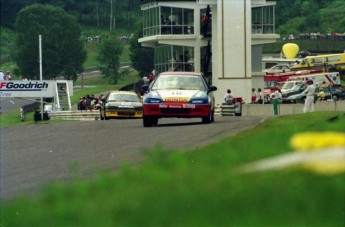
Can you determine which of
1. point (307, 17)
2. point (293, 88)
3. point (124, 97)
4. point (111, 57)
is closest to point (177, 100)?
point (124, 97)

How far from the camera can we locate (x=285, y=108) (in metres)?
53.4

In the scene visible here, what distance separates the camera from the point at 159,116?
29281 millimetres

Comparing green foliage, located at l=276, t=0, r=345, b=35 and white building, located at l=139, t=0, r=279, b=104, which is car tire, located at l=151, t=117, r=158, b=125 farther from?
green foliage, located at l=276, t=0, r=345, b=35

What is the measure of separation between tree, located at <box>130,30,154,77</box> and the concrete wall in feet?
170

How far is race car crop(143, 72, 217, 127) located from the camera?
2897 centimetres

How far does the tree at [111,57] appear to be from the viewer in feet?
335

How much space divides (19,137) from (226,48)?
4560 centimetres

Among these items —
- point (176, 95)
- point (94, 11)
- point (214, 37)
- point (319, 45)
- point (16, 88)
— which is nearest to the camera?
point (176, 95)

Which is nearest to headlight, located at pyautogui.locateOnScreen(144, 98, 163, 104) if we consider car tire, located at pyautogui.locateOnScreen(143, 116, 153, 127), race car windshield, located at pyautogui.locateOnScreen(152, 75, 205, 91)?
car tire, located at pyautogui.locateOnScreen(143, 116, 153, 127)

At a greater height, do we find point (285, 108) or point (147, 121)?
point (147, 121)

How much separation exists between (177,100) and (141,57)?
3115 inches

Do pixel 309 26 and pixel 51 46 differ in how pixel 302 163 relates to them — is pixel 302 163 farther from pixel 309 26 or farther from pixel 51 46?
pixel 309 26

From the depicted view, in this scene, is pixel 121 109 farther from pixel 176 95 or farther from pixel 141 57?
pixel 141 57

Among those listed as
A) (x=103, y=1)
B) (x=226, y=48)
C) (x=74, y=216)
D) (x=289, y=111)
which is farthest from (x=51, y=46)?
(x=74, y=216)
